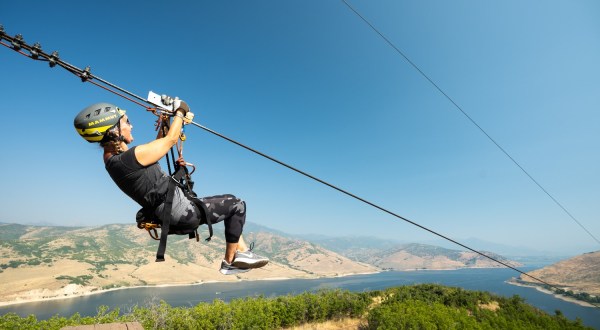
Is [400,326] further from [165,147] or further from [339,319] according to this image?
[165,147]

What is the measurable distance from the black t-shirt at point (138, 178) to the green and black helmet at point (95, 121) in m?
0.43

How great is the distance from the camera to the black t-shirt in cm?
338

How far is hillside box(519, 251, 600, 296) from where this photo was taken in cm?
15005

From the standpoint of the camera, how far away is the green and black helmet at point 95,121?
137 inches

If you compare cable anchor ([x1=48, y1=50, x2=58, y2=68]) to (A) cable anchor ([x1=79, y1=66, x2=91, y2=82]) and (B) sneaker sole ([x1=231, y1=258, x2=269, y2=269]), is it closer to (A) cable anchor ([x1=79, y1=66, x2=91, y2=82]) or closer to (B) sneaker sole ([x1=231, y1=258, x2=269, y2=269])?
(A) cable anchor ([x1=79, y1=66, x2=91, y2=82])

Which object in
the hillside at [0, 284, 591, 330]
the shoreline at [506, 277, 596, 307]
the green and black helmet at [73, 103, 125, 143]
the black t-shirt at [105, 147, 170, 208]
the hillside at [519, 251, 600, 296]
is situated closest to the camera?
the black t-shirt at [105, 147, 170, 208]

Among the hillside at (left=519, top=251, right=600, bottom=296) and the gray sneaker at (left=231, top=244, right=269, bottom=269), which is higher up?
the gray sneaker at (left=231, top=244, right=269, bottom=269)

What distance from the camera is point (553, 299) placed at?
141 m

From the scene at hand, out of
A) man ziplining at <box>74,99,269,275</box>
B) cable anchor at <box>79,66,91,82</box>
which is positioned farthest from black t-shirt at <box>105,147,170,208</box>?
cable anchor at <box>79,66,91,82</box>

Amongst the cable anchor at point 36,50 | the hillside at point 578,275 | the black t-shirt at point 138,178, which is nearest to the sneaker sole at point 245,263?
the black t-shirt at point 138,178

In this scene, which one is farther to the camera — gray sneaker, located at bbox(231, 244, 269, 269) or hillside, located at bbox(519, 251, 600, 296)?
hillside, located at bbox(519, 251, 600, 296)

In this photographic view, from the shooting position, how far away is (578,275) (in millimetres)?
171375

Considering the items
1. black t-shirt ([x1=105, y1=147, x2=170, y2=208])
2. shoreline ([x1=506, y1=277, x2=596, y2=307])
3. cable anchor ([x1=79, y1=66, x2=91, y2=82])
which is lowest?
shoreline ([x1=506, y1=277, x2=596, y2=307])

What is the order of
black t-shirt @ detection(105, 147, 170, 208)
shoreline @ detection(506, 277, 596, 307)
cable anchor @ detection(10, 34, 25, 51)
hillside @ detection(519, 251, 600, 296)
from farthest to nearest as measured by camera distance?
hillside @ detection(519, 251, 600, 296), shoreline @ detection(506, 277, 596, 307), black t-shirt @ detection(105, 147, 170, 208), cable anchor @ detection(10, 34, 25, 51)
